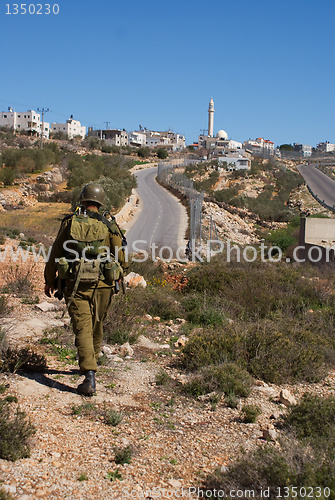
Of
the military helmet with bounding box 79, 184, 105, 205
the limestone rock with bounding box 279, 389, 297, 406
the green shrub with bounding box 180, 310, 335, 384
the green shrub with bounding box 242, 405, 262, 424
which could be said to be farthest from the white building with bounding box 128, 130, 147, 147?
the green shrub with bounding box 242, 405, 262, 424

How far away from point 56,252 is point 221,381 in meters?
1.99

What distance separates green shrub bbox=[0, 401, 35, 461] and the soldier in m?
0.99

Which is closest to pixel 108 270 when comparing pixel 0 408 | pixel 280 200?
pixel 0 408

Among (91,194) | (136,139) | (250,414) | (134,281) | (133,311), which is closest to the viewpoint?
(250,414)

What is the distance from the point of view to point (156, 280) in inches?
379

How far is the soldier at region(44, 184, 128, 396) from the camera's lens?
13.7 feet

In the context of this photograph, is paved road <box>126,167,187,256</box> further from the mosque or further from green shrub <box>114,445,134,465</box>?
the mosque

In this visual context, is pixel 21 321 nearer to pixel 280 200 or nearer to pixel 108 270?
pixel 108 270

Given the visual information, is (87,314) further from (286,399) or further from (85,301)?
(286,399)

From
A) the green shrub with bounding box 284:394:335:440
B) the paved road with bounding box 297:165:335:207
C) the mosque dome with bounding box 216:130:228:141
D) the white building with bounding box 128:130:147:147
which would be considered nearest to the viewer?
the green shrub with bounding box 284:394:335:440

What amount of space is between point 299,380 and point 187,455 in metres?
2.20

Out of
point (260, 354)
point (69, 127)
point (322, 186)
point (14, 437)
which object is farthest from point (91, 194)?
point (69, 127)

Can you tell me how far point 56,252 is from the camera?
4281 millimetres

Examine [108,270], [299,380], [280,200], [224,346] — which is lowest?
[299,380]
